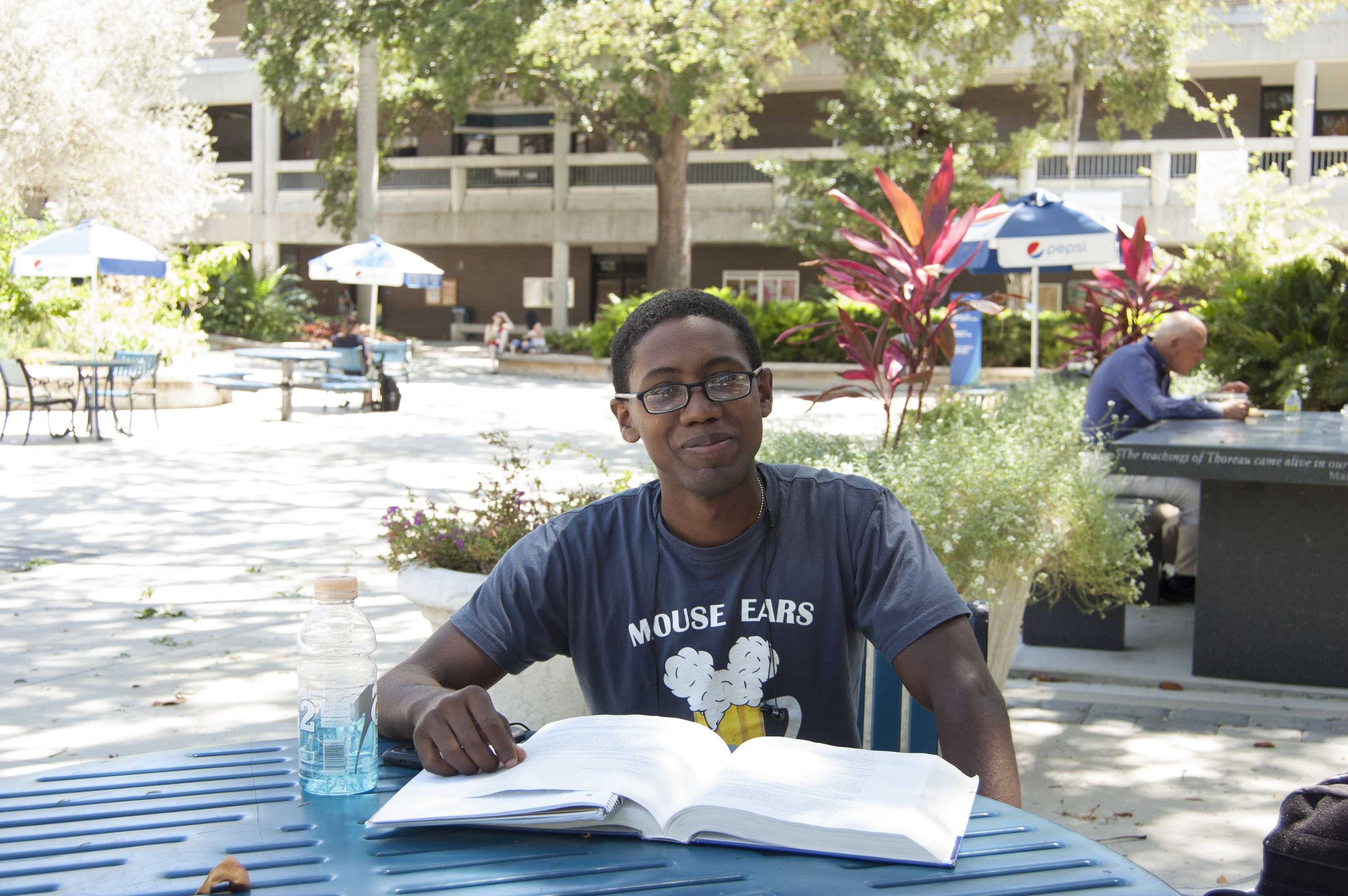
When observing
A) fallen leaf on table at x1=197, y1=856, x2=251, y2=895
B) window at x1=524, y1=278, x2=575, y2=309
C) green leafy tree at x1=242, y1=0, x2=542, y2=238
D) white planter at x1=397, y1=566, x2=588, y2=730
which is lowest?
white planter at x1=397, y1=566, x2=588, y2=730

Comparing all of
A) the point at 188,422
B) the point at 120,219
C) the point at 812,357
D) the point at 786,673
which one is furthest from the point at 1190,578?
the point at 120,219

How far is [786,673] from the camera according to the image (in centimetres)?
243

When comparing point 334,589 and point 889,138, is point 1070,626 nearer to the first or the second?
point 334,589

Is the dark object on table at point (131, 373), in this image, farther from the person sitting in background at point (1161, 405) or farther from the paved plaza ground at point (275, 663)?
the person sitting in background at point (1161, 405)

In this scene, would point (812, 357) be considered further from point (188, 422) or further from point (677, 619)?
point (677, 619)

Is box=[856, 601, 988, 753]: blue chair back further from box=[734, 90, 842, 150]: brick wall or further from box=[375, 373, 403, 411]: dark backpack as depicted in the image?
box=[734, 90, 842, 150]: brick wall

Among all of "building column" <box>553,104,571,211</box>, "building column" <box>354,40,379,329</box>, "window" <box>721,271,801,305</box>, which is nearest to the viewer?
"building column" <box>354,40,379,329</box>

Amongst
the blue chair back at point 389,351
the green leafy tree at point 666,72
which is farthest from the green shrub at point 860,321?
the blue chair back at point 389,351


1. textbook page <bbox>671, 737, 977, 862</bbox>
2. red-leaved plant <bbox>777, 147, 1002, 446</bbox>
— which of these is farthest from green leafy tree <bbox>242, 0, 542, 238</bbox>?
textbook page <bbox>671, 737, 977, 862</bbox>

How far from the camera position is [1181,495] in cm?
686

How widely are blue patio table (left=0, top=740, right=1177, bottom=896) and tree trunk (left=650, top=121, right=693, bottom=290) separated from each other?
25745 millimetres

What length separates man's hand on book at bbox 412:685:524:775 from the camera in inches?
75.3

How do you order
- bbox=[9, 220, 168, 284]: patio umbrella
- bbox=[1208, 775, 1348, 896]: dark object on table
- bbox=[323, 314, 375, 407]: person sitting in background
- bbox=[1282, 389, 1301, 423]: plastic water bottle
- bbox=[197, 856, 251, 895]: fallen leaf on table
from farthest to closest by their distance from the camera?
bbox=[323, 314, 375, 407]: person sitting in background
bbox=[9, 220, 168, 284]: patio umbrella
bbox=[1282, 389, 1301, 423]: plastic water bottle
bbox=[1208, 775, 1348, 896]: dark object on table
bbox=[197, 856, 251, 895]: fallen leaf on table

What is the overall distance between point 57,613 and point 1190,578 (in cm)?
623
